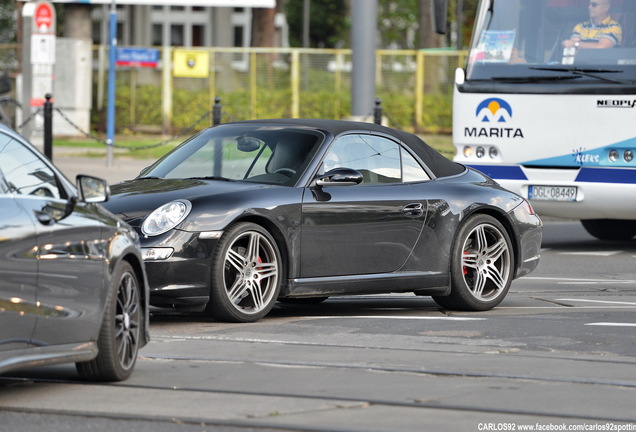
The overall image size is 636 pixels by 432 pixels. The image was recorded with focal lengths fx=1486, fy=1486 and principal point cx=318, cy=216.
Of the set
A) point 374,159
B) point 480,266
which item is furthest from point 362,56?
point 374,159

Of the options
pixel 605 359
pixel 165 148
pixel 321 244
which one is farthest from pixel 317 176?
pixel 165 148

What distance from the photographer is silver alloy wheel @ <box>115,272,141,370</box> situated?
7254 mm

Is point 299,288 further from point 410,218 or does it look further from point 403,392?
point 403,392

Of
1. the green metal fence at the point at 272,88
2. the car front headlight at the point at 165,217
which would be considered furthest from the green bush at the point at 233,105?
the car front headlight at the point at 165,217

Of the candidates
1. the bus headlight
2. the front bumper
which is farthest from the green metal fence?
the front bumper

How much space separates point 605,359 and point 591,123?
7237 millimetres

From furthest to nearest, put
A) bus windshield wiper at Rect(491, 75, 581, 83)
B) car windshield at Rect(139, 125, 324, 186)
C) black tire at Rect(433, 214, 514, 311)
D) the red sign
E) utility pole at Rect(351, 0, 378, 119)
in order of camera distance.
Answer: the red sign < utility pole at Rect(351, 0, 378, 119) < bus windshield wiper at Rect(491, 75, 581, 83) < black tire at Rect(433, 214, 514, 311) < car windshield at Rect(139, 125, 324, 186)

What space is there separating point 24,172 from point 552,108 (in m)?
9.37

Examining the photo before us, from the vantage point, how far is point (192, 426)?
6.21m

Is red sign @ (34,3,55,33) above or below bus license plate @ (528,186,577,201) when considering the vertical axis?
above

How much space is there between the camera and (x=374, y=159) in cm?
1059

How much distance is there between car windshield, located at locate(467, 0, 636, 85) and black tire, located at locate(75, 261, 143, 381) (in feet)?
28.4

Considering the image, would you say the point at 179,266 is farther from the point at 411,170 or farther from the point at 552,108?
the point at 552,108

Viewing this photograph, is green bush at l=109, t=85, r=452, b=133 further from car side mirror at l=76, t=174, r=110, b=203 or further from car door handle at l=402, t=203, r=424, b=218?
car side mirror at l=76, t=174, r=110, b=203
